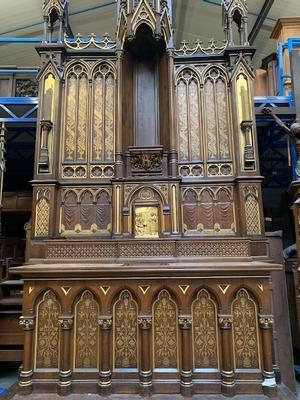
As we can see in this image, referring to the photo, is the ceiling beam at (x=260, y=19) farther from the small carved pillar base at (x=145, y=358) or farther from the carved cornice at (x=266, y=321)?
the small carved pillar base at (x=145, y=358)

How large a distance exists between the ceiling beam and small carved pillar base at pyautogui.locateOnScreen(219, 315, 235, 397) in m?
8.70

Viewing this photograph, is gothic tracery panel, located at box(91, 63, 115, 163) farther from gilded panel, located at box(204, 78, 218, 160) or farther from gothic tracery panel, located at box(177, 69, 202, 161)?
gilded panel, located at box(204, 78, 218, 160)

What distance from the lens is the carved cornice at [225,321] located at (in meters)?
3.67

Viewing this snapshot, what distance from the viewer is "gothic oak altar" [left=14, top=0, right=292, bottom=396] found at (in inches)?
144

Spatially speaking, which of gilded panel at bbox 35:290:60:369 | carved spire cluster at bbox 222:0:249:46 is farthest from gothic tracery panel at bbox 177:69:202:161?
gilded panel at bbox 35:290:60:369

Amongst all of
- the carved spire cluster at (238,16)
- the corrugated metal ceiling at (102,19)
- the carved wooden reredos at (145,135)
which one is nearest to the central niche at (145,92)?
the carved wooden reredos at (145,135)

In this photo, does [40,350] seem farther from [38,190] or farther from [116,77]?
[116,77]

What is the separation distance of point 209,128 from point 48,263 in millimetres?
3063

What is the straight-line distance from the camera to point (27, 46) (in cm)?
1007

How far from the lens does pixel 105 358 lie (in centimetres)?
364

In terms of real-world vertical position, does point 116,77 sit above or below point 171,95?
above

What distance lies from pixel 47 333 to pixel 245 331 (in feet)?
7.26

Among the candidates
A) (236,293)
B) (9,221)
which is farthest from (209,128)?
(9,221)

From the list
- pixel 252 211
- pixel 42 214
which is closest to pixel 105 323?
pixel 42 214
